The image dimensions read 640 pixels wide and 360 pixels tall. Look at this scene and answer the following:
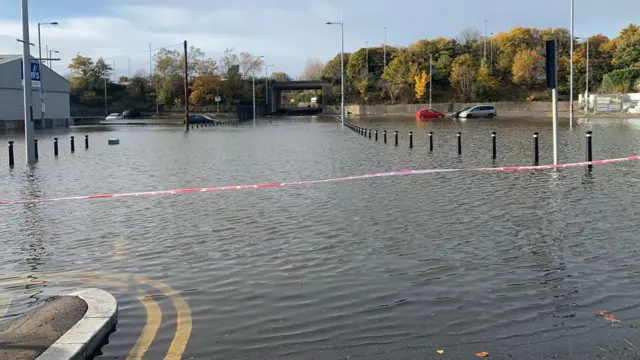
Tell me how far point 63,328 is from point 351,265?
347cm

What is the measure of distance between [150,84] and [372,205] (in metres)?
117

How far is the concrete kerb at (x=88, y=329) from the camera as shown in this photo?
489 centimetres

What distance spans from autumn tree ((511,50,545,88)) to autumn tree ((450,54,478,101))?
6.69m

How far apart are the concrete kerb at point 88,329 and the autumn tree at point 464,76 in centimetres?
10857

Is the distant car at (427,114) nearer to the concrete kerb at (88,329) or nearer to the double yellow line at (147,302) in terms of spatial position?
the double yellow line at (147,302)

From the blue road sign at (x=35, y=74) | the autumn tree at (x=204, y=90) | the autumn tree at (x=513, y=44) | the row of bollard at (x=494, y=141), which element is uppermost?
the autumn tree at (x=513, y=44)

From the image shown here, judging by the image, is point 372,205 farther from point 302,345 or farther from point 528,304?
point 302,345

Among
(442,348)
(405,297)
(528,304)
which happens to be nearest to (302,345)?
(442,348)

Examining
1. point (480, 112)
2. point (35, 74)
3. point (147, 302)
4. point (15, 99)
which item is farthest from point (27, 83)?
point (480, 112)

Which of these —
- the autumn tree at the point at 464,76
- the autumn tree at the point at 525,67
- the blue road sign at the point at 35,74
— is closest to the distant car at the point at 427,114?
the autumn tree at the point at 464,76

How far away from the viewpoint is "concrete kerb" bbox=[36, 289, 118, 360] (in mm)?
4895

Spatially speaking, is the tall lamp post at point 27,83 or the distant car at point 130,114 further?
the distant car at point 130,114

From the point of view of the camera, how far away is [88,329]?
543 centimetres

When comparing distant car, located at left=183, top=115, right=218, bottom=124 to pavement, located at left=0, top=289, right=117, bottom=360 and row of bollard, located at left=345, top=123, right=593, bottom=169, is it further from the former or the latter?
pavement, located at left=0, top=289, right=117, bottom=360
